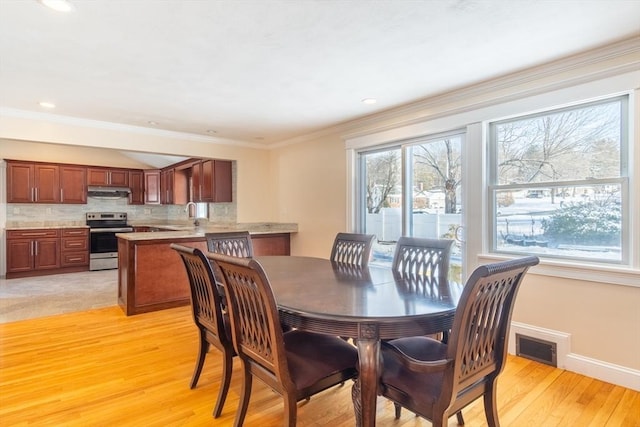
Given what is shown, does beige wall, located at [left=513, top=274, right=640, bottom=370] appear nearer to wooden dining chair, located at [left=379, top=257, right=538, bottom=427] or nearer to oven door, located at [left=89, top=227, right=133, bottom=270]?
wooden dining chair, located at [left=379, top=257, right=538, bottom=427]

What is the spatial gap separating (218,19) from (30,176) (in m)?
6.31

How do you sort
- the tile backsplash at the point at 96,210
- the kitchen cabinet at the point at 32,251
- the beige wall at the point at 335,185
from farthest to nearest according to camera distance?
the tile backsplash at the point at 96,210 < the kitchen cabinet at the point at 32,251 < the beige wall at the point at 335,185

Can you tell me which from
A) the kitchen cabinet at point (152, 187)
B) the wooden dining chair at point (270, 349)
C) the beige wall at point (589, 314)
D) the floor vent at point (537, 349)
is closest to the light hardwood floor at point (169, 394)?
the floor vent at point (537, 349)

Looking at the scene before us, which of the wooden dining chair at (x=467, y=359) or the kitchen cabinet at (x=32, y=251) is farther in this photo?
the kitchen cabinet at (x=32, y=251)

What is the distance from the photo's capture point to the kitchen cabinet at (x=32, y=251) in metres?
5.90

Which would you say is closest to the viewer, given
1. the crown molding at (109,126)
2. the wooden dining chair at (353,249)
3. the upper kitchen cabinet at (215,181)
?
the wooden dining chair at (353,249)

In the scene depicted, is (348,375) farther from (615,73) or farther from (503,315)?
(615,73)

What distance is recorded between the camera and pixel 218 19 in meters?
2.01

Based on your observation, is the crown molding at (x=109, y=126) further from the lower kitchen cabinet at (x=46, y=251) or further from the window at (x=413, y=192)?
the lower kitchen cabinet at (x=46, y=251)

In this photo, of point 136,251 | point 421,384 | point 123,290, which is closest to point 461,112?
point 421,384

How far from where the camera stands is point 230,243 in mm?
3115

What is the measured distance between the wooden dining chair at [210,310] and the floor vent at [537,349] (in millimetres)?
2317

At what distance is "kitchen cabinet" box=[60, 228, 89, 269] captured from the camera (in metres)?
6.39

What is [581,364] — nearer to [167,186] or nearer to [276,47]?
[276,47]
